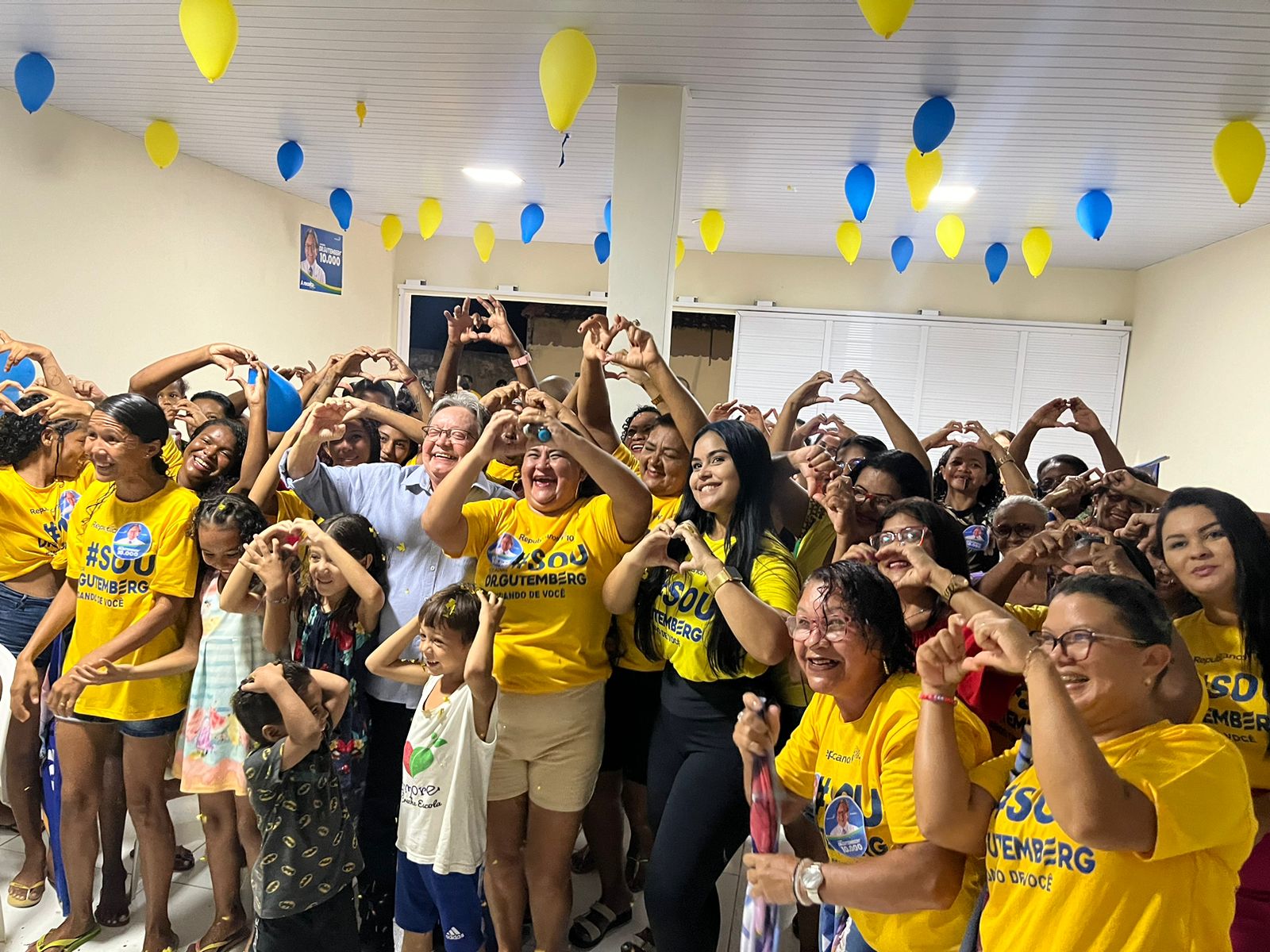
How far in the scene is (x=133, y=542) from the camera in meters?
2.22

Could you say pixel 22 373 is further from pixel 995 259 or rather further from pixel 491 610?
pixel 995 259

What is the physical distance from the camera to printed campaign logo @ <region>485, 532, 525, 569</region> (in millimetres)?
2117

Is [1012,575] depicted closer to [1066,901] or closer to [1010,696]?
[1010,696]

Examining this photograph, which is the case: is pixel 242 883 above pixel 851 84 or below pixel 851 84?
below

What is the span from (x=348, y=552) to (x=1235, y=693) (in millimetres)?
1977

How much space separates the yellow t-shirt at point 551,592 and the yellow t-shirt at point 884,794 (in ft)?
2.33

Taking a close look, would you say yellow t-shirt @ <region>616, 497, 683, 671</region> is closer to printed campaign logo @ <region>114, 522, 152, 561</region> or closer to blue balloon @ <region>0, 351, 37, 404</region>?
printed campaign logo @ <region>114, 522, 152, 561</region>

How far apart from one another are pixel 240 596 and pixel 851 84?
3438mm

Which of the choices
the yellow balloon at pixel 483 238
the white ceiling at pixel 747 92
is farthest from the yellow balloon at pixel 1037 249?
the yellow balloon at pixel 483 238

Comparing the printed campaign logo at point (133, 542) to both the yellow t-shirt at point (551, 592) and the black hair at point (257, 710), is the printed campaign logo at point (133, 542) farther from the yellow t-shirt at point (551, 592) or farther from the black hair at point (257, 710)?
the yellow t-shirt at point (551, 592)

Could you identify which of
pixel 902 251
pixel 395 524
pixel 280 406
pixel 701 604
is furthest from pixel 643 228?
pixel 902 251

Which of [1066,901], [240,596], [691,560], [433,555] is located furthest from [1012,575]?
[240,596]

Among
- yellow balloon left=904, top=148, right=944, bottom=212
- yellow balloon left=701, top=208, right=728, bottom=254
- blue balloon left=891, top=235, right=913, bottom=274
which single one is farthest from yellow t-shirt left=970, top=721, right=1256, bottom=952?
blue balloon left=891, top=235, right=913, bottom=274

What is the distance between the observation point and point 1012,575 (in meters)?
1.97
